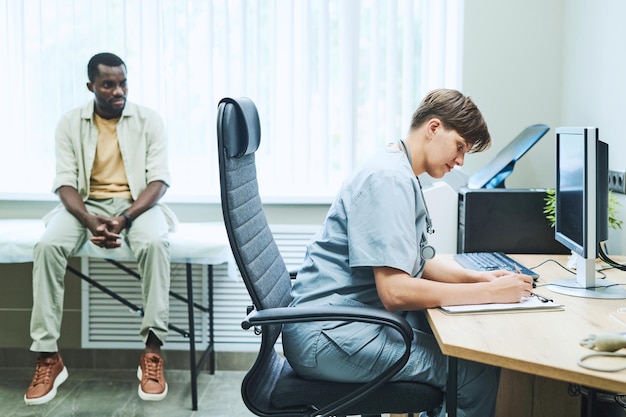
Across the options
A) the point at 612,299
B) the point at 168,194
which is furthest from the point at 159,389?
the point at 612,299

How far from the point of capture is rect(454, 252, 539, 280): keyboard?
2.12m

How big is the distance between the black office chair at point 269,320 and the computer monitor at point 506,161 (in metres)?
1.33

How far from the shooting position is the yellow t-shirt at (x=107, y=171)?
123 inches

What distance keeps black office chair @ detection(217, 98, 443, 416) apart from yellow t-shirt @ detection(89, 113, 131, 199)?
154 centimetres

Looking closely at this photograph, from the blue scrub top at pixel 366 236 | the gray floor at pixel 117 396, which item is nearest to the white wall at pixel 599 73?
the blue scrub top at pixel 366 236

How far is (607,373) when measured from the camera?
1199 millimetres

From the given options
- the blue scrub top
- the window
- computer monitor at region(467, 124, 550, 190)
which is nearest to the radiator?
the window

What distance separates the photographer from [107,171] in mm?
3150

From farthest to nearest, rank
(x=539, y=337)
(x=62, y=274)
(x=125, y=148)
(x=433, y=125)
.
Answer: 1. (x=125, y=148)
2. (x=62, y=274)
3. (x=433, y=125)
4. (x=539, y=337)

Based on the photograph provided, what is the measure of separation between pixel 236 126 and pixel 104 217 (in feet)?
5.16

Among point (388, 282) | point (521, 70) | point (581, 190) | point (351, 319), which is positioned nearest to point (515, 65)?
point (521, 70)

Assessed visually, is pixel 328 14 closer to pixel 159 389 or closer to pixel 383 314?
pixel 159 389

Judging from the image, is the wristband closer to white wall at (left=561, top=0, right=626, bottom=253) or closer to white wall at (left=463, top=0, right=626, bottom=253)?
white wall at (left=463, top=0, right=626, bottom=253)

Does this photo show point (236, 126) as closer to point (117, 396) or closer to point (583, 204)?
point (583, 204)
